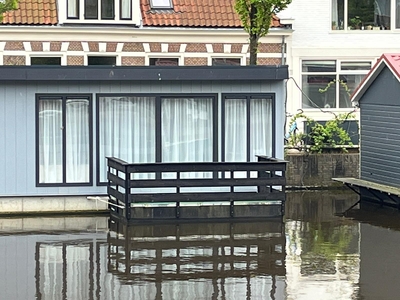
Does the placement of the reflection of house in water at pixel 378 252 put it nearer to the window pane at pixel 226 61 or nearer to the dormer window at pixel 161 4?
the window pane at pixel 226 61

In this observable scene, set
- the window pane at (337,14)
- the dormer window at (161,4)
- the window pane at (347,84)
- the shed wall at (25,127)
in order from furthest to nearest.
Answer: the window pane at (337,14), the window pane at (347,84), the dormer window at (161,4), the shed wall at (25,127)

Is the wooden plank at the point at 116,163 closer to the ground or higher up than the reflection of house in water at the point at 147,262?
higher up

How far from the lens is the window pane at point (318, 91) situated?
29281mm

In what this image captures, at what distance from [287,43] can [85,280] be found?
17034 mm

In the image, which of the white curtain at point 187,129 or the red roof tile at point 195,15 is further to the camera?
the red roof tile at point 195,15

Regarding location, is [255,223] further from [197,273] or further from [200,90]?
[197,273]

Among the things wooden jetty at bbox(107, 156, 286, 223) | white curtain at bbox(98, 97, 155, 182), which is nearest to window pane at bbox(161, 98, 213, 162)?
white curtain at bbox(98, 97, 155, 182)

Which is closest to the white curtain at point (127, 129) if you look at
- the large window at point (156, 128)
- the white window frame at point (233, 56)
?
the large window at point (156, 128)

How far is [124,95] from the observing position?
1911 centimetres

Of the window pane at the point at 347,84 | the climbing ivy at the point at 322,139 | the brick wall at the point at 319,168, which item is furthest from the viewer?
the window pane at the point at 347,84

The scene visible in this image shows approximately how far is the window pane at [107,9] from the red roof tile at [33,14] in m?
1.29

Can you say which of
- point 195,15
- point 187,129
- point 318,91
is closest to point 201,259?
point 187,129

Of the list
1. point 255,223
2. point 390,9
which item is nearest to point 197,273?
point 255,223

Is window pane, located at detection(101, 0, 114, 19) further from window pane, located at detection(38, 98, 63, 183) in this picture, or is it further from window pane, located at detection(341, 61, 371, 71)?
window pane, located at detection(38, 98, 63, 183)
